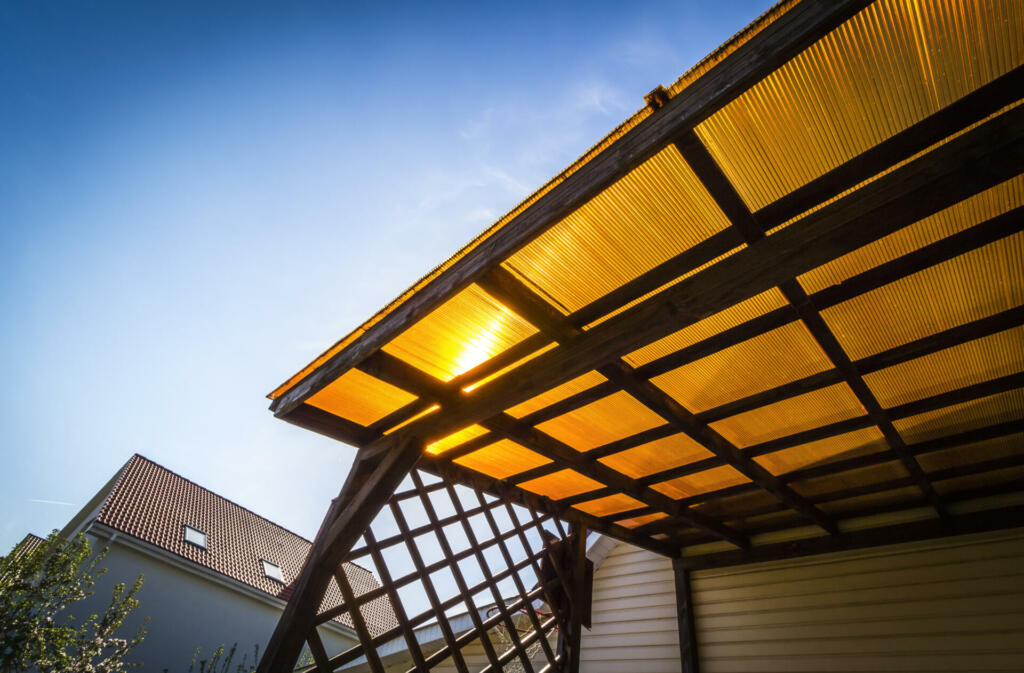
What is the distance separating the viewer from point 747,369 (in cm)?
276

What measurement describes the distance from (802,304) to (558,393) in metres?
1.50

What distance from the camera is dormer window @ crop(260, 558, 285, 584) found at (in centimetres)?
1174

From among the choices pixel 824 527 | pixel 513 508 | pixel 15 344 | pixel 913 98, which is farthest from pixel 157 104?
pixel 824 527

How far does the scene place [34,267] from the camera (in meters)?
9.41

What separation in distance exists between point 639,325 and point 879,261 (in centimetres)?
114

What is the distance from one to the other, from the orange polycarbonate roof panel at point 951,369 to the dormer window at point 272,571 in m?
13.7

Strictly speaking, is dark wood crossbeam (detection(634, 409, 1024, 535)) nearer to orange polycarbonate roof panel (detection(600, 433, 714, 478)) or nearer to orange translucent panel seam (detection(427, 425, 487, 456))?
orange polycarbonate roof panel (detection(600, 433, 714, 478))

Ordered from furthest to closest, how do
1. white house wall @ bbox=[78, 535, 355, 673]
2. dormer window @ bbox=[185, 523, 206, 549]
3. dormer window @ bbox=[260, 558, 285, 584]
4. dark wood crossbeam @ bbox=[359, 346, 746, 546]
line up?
dormer window @ bbox=[260, 558, 285, 584] < dormer window @ bbox=[185, 523, 206, 549] < white house wall @ bbox=[78, 535, 355, 673] < dark wood crossbeam @ bbox=[359, 346, 746, 546]

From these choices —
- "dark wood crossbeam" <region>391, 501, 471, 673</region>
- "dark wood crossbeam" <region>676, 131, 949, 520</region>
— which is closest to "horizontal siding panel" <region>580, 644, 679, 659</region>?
"dark wood crossbeam" <region>391, 501, 471, 673</region>

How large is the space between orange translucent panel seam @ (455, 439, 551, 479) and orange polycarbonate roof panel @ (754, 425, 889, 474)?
74.5 inches

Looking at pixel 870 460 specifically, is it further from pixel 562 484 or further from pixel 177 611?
pixel 177 611

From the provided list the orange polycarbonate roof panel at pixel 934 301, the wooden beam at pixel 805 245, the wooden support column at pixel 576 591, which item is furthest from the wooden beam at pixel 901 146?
the wooden support column at pixel 576 591

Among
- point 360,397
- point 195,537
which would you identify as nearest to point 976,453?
point 360,397

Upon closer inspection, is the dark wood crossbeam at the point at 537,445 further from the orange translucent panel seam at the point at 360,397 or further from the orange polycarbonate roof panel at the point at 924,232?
the orange polycarbonate roof panel at the point at 924,232
